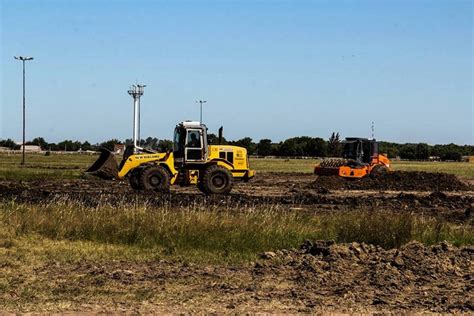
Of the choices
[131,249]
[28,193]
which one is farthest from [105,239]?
[28,193]

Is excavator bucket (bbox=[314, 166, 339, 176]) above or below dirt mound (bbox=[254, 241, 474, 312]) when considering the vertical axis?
above

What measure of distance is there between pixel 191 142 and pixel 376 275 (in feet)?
53.4

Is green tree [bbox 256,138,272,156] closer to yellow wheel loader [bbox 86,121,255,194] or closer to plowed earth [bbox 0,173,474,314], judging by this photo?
yellow wheel loader [bbox 86,121,255,194]

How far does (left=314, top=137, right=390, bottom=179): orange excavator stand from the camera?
35562 mm

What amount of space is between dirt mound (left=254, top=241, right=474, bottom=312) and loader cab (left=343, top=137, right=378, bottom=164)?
2586cm

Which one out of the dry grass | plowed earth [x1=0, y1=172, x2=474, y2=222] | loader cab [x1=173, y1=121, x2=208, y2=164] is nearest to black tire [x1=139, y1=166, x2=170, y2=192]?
plowed earth [x1=0, y1=172, x2=474, y2=222]

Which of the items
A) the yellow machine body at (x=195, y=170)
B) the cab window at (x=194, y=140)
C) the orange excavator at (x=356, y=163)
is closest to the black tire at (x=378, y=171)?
the orange excavator at (x=356, y=163)

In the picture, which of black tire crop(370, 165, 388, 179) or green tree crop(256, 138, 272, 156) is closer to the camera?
black tire crop(370, 165, 388, 179)

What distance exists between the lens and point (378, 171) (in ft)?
119

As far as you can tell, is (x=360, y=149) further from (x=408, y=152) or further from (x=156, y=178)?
(x=408, y=152)

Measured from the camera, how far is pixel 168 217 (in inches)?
538

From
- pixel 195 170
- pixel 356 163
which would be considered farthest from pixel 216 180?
pixel 356 163

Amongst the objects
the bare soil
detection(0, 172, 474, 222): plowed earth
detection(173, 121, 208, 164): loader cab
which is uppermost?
detection(173, 121, 208, 164): loader cab

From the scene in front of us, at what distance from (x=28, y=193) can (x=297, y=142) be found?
124 metres
